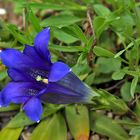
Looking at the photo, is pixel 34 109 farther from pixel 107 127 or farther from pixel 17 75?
pixel 107 127

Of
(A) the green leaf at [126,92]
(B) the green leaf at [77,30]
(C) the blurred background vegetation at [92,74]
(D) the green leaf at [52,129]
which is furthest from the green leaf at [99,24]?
(D) the green leaf at [52,129]

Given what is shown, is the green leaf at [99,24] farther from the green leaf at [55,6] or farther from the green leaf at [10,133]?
the green leaf at [10,133]

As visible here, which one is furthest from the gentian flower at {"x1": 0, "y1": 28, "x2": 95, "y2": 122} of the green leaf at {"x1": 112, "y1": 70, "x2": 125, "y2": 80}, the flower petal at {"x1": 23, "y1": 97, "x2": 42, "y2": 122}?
the green leaf at {"x1": 112, "y1": 70, "x2": 125, "y2": 80}

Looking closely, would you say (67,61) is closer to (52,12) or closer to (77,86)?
(77,86)

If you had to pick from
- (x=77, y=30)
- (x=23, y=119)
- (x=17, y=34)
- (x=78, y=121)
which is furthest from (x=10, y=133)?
(x=77, y=30)

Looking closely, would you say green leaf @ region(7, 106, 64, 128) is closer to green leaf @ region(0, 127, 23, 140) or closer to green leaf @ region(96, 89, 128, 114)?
green leaf @ region(0, 127, 23, 140)

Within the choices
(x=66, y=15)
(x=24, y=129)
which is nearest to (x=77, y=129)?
(x=24, y=129)
